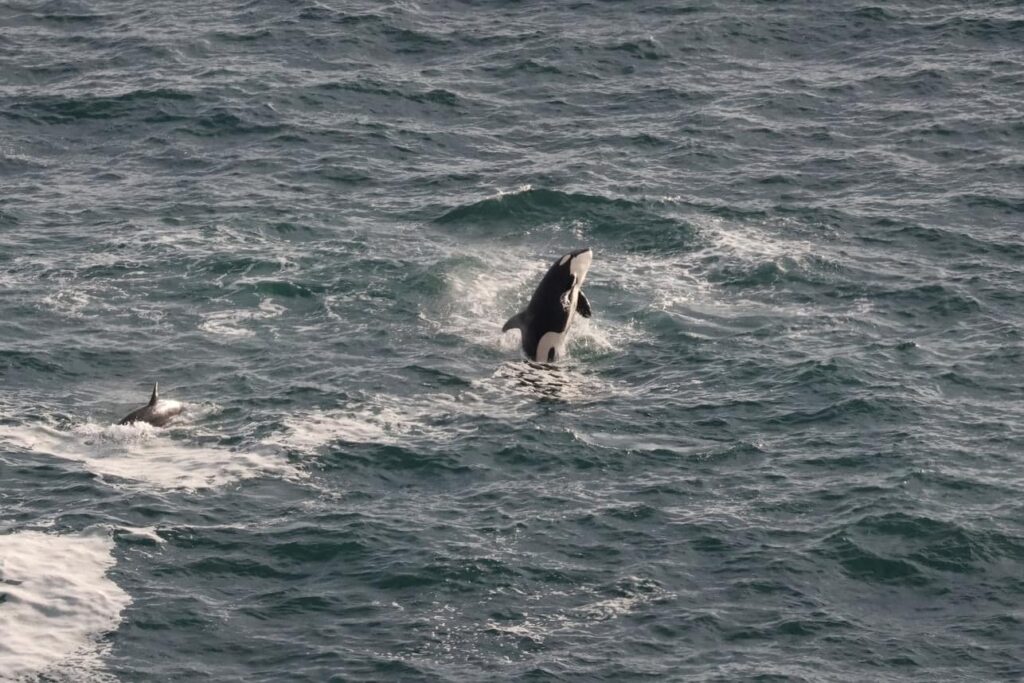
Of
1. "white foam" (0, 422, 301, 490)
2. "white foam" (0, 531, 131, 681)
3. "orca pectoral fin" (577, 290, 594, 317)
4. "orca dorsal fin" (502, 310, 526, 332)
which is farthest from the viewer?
"orca pectoral fin" (577, 290, 594, 317)

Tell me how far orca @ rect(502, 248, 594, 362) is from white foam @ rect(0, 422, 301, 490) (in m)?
9.31

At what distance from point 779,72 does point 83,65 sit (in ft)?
92.8

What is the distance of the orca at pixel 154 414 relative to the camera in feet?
153

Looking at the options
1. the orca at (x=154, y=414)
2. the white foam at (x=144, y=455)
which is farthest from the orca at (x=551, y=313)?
the orca at (x=154, y=414)

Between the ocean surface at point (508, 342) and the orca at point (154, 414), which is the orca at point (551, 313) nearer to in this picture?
the ocean surface at point (508, 342)

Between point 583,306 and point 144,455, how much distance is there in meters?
14.0

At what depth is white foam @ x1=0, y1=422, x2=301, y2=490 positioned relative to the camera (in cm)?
4500

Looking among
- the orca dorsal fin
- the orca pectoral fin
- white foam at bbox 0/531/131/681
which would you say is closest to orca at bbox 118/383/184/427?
white foam at bbox 0/531/131/681

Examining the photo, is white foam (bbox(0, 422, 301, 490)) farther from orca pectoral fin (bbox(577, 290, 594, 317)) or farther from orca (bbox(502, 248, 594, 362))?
orca pectoral fin (bbox(577, 290, 594, 317))

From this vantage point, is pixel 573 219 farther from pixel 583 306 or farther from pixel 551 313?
pixel 551 313

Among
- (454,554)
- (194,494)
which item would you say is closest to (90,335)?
(194,494)

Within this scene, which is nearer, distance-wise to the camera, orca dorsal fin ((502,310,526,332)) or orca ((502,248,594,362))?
orca ((502,248,594,362))

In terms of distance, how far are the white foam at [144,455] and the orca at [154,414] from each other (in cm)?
17

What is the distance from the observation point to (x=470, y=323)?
54562 mm
